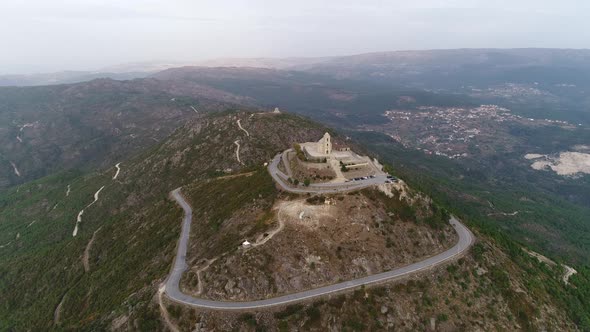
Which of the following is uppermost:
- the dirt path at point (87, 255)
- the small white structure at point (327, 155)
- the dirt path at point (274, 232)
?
the small white structure at point (327, 155)

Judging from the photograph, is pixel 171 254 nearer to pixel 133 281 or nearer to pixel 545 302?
pixel 133 281

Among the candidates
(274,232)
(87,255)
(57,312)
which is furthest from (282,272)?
(87,255)

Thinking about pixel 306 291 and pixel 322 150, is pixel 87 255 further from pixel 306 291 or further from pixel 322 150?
pixel 306 291

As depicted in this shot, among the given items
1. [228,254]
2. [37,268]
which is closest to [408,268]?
[228,254]

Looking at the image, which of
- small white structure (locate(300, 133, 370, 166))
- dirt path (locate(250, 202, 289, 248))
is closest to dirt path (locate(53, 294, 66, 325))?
dirt path (locate(250, 202, 289, 248))

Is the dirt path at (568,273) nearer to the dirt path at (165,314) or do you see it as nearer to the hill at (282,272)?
the hill at (282,272)

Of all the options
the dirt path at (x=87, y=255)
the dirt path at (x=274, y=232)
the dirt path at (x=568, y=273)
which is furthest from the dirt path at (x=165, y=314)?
the dirt path at (x=568, y=273)
